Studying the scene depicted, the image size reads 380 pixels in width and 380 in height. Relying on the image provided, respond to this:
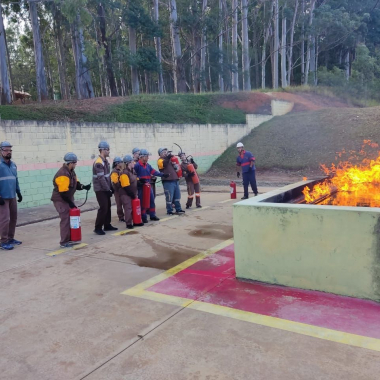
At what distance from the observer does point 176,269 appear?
16.3ft

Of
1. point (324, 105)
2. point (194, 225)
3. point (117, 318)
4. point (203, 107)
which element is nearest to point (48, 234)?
point (194, 225)

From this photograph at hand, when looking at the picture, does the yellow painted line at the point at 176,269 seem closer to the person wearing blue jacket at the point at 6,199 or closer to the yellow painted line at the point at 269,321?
the yellow painted line at the point at 269,321

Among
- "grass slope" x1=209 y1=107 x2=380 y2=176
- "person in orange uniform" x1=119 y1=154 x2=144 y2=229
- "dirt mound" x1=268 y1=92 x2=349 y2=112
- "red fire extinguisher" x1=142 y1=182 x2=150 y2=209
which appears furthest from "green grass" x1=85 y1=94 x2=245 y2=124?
"person in orange uniform" x1=119 y1=154 x2=144 y2=229

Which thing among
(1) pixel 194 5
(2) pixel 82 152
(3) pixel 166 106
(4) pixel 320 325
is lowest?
(4) pixel 320 325

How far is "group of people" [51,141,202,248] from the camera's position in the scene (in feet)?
20.3

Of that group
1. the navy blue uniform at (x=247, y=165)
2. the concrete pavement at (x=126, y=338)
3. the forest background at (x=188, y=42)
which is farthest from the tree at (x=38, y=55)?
the concrete pavement at (x=126, y=338)

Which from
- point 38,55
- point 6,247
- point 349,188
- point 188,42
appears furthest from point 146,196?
point 188,42

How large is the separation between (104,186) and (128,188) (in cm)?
54

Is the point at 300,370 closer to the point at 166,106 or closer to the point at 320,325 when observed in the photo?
the point at 320,325

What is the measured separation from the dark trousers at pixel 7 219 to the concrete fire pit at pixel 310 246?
4.26 metres

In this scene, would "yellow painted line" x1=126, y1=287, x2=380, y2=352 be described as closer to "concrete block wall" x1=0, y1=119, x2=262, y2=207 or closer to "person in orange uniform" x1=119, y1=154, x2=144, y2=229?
"person in orange uniform" x1=119, y1=154, x2=144, y2=229

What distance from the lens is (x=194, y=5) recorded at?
2862 centimetres

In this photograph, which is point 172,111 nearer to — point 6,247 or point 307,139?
point 307,139

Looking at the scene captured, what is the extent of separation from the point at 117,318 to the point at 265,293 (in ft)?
5.46
